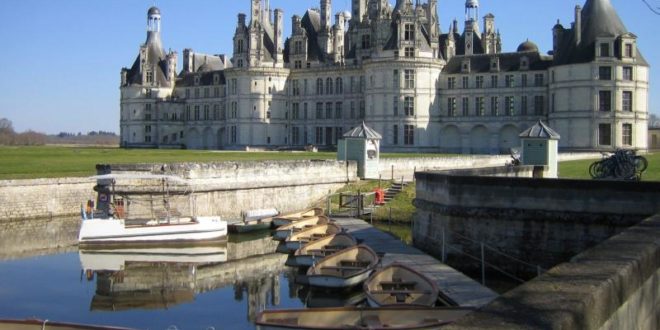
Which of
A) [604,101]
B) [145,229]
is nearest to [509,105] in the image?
[604,101]

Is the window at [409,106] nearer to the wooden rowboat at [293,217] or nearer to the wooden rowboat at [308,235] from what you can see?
the wooden rowboat at [293,217]

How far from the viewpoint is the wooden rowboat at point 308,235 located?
81.4ft

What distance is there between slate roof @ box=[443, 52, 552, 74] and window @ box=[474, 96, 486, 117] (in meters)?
2.66

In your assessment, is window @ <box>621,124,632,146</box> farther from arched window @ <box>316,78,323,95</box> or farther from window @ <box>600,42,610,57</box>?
arched window @ <box>316,78,323,95</box>

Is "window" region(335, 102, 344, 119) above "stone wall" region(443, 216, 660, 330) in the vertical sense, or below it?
above

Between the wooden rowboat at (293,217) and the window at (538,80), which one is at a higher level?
the window at (538,80)

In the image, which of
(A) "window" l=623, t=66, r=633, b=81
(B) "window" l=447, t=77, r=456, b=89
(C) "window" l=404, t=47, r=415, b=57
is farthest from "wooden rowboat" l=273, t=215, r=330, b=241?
(B) "window" l=447, t=77, r=456, b=89

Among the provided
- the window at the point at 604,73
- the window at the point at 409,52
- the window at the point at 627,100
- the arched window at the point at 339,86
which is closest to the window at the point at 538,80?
the window at the point at 604,73

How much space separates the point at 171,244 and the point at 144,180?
4.73 meters

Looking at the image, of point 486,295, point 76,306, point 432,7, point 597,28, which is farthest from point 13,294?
point 432,7

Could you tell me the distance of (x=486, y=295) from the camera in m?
15.9

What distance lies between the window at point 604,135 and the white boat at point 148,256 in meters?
44.2

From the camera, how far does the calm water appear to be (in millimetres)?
17406

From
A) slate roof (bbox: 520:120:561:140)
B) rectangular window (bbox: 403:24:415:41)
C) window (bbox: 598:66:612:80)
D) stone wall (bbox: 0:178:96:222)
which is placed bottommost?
stone wall (bbox: 0:178:96:222)
